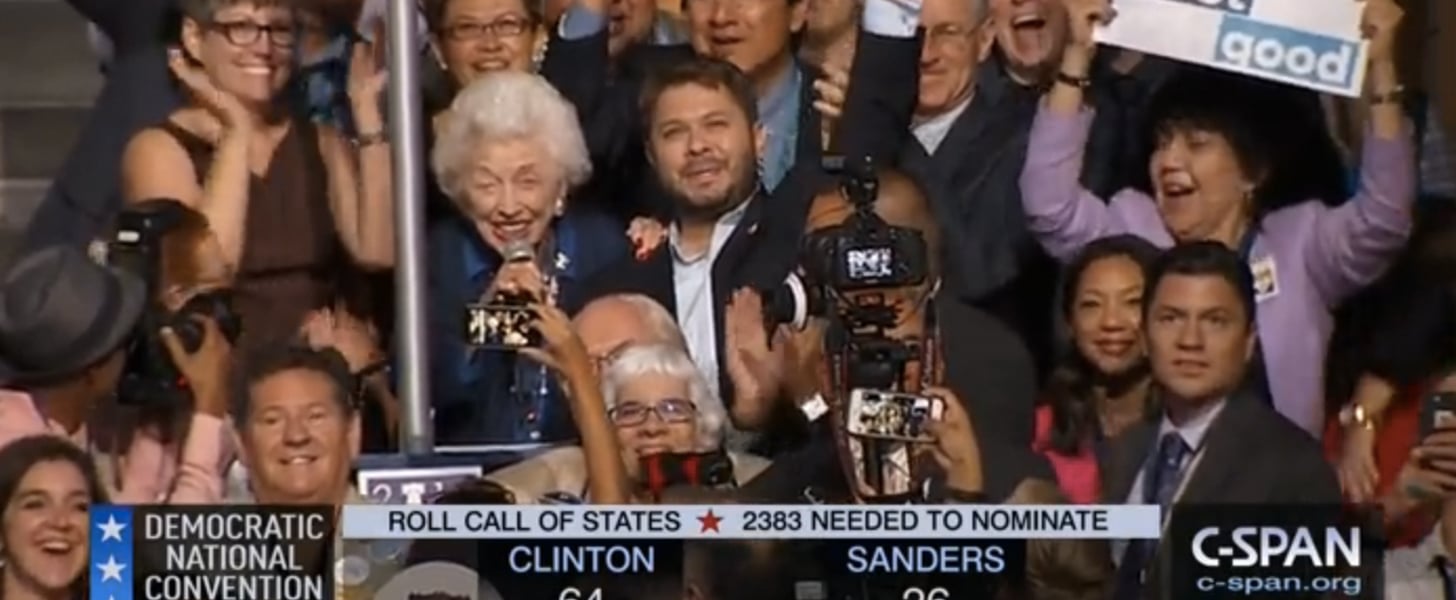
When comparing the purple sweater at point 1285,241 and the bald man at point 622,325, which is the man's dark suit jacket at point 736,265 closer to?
the bald man at point 622,325

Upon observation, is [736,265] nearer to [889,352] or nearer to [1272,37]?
[889,352]

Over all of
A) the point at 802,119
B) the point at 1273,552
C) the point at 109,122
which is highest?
the point at 109,122

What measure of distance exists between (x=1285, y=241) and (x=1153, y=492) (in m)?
0.50

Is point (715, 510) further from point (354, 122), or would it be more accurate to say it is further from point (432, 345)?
point (354, 122)

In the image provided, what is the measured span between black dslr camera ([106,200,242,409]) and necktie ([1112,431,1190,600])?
1623 mm

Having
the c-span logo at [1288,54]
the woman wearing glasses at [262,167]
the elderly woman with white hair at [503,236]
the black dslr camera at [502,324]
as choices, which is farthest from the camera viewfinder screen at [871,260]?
the woman wearing glasses at [262,167]

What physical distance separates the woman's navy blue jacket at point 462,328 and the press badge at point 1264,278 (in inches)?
43.6

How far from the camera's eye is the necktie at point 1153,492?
4465mm

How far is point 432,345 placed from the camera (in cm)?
445

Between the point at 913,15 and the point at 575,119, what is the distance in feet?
2.03

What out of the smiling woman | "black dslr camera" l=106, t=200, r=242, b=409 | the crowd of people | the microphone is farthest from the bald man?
the smiling woman

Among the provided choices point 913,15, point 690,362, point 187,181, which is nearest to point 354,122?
point 187,181

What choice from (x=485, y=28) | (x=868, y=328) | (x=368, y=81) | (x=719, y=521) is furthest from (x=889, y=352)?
(x=368, y=81)

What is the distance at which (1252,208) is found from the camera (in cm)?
445
